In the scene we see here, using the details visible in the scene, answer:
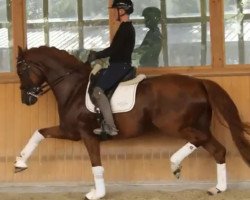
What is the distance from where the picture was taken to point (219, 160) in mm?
4395

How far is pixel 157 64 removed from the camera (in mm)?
4965

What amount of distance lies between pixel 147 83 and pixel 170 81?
213 mm

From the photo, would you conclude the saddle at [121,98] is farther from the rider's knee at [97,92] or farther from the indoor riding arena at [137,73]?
the indoor riding arena at [137,73]

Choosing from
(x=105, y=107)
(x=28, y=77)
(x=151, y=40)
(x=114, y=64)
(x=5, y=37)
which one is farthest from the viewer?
(x=5, y=37)

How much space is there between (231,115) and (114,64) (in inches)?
45.5

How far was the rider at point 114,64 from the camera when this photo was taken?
4.28m

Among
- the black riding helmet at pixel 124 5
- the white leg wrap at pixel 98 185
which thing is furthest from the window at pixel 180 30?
the white leg wrap at pixel 98 185

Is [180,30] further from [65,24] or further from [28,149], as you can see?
[28,149]

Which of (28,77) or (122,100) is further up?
(28,77)

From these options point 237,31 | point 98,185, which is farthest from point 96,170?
point 237,31

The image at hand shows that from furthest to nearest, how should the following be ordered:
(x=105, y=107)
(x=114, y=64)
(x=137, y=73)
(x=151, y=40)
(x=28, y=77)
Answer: (x=151, y=40), (x=137, y=73), (x=28, y=77), (x=114, y=64), (x=105, y=107)

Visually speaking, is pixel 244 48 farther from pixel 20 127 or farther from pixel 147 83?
pixel 20 127

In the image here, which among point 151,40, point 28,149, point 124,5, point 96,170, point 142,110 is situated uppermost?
point 124,5

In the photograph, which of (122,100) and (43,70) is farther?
(43,70)
